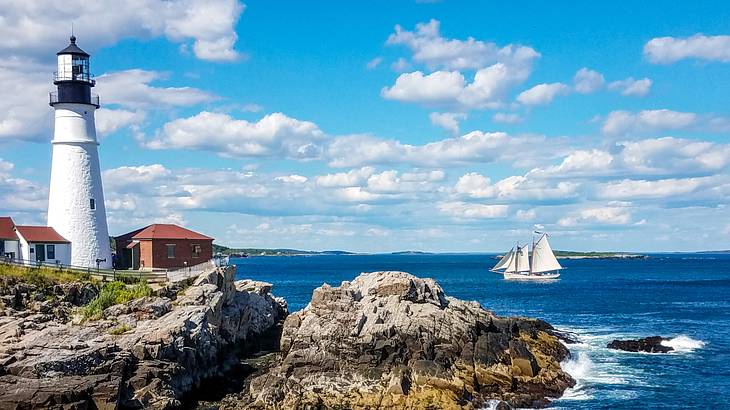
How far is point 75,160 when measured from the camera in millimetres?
46906

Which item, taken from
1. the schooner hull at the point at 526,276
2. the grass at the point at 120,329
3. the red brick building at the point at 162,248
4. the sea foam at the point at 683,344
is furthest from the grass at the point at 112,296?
the schooner hull at the point at 526,276

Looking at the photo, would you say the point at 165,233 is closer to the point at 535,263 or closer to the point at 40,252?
the point at 40,252

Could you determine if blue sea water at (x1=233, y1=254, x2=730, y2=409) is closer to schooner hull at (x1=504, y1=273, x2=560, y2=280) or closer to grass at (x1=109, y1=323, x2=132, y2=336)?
schooner hull at (x1=504, y1=273, x2=560, y2=280)

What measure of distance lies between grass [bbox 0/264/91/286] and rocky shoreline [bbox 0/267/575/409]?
99 cm

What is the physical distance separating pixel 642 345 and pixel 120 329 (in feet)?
115

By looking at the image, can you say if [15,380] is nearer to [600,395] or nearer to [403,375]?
[403,375]

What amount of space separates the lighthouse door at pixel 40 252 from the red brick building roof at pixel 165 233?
21.5ft

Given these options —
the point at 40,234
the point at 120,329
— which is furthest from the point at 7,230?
the point at 120,329

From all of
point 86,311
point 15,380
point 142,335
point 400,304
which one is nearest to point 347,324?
point 400,304

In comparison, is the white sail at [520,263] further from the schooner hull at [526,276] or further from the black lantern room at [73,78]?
the black lantern room at [73,78]

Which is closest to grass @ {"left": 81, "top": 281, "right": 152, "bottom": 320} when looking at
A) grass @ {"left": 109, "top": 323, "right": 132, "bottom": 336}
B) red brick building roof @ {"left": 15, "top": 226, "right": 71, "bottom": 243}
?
grass @ {"left": 109, "top": 323, "right": 132, "bottom": 336}

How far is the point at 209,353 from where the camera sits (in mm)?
39344

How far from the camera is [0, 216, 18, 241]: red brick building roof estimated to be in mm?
45237

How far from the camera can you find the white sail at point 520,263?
140 metres
